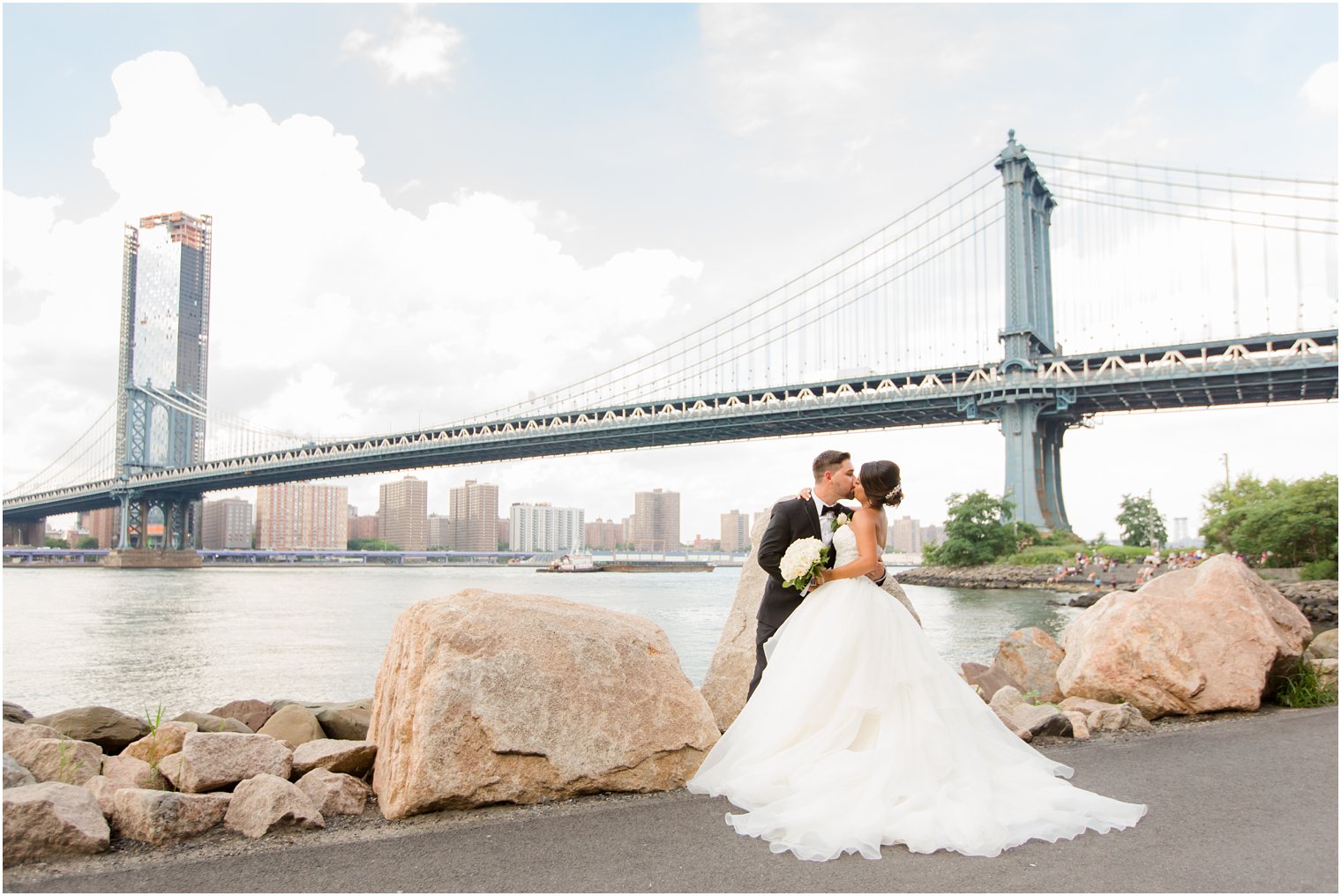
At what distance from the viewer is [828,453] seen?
13.8 feet

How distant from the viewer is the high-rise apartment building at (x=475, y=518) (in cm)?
8400

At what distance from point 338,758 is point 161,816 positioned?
2.83 feet

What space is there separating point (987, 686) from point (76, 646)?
15737mm

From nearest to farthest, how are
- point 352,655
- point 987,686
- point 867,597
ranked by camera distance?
point 867,597 < point 987,686 < point 352,655

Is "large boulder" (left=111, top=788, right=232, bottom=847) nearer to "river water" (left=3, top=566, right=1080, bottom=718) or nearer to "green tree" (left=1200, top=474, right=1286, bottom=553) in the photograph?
"river water" (left=3, top=566, right=1080, bottom=718)

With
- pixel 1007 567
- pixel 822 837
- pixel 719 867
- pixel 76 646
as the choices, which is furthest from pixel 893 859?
pixel 1007 567

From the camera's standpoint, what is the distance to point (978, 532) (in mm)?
42938

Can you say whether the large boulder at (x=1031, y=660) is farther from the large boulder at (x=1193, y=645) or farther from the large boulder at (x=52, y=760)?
the large boulder at (x=52, y=760)

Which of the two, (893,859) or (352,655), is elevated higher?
(893,859)

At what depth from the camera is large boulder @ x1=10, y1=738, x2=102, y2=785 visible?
13.3 ft

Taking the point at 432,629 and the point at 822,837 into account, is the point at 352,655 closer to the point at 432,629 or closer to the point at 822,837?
the point at 432,629

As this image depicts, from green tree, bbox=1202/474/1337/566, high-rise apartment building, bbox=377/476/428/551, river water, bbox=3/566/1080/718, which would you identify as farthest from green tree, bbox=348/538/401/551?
green tree, bbox=1202/474/1337/566

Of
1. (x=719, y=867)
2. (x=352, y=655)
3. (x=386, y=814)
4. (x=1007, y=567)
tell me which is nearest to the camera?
(x=719, y=867)

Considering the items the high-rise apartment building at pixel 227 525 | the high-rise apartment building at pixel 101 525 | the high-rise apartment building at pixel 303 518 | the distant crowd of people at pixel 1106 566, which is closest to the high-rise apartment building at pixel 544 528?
the high-rise apartment building at pixel 303 518
